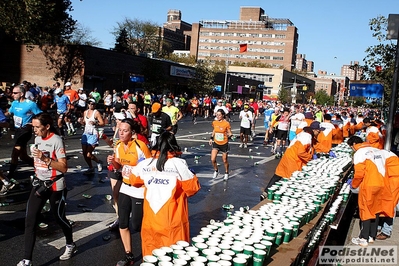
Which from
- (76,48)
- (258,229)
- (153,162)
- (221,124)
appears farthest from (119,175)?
(76,48)

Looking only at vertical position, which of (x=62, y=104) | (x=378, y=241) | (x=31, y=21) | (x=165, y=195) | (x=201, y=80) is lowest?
(x=378, y=241)

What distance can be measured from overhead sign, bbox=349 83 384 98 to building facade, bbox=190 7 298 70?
133268 mm

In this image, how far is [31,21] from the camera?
102ft

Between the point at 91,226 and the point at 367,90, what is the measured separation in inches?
423

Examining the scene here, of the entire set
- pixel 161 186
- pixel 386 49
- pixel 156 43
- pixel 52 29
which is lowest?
pixel 161 186

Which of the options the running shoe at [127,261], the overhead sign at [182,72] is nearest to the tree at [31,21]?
the overhead sign at [182,72]

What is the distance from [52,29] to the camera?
35938 mm

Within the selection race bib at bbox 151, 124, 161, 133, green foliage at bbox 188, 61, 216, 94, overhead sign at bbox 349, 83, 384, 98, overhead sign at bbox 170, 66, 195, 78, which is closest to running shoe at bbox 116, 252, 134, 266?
race bib at bbox 151, 124, 161, 133

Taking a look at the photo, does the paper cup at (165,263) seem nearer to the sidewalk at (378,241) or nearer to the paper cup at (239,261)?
the paper cup at (239,261)

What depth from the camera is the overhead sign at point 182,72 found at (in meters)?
48.8

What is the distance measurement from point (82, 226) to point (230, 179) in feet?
18.2

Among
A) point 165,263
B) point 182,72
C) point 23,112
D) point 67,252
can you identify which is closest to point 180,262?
point 165,263

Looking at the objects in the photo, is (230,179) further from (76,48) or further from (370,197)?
(76,48)

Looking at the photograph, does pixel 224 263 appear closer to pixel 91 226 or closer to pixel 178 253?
pixel 178 253
